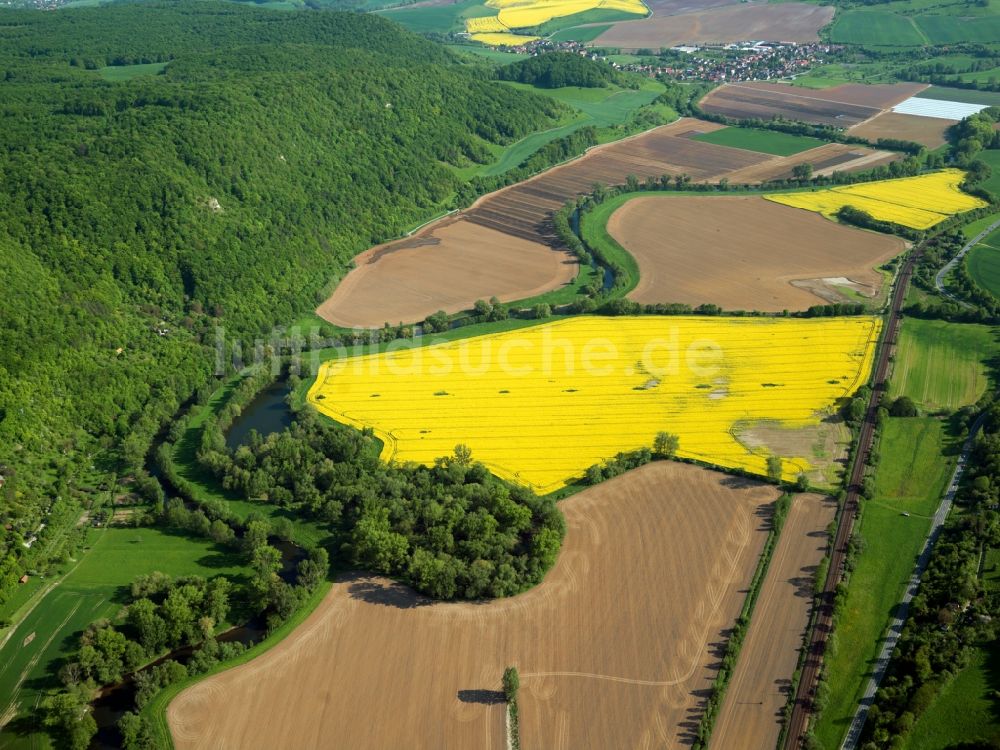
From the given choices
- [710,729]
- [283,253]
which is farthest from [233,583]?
[283,253]

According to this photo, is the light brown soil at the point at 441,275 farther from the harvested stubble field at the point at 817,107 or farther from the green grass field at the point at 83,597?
the harvested stubble field at the point at 817,107

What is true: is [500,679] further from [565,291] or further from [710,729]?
[565,291]

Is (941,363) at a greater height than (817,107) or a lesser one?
lesser

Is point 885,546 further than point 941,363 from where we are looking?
No

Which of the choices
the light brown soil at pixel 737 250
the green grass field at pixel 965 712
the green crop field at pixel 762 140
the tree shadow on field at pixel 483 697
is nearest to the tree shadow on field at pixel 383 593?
the tree shadow on field at pixel 483 697

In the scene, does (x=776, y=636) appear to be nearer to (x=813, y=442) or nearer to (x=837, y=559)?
(x=837, y=559)

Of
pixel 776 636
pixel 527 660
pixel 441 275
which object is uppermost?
pixel 441 275

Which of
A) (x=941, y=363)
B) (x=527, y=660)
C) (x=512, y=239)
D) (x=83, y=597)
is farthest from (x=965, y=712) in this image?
(x=512, y=239)

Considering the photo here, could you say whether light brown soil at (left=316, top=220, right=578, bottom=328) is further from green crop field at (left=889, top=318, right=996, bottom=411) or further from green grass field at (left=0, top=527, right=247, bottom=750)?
green crop field at (left=889, top=318, right=996, bottom=411)
